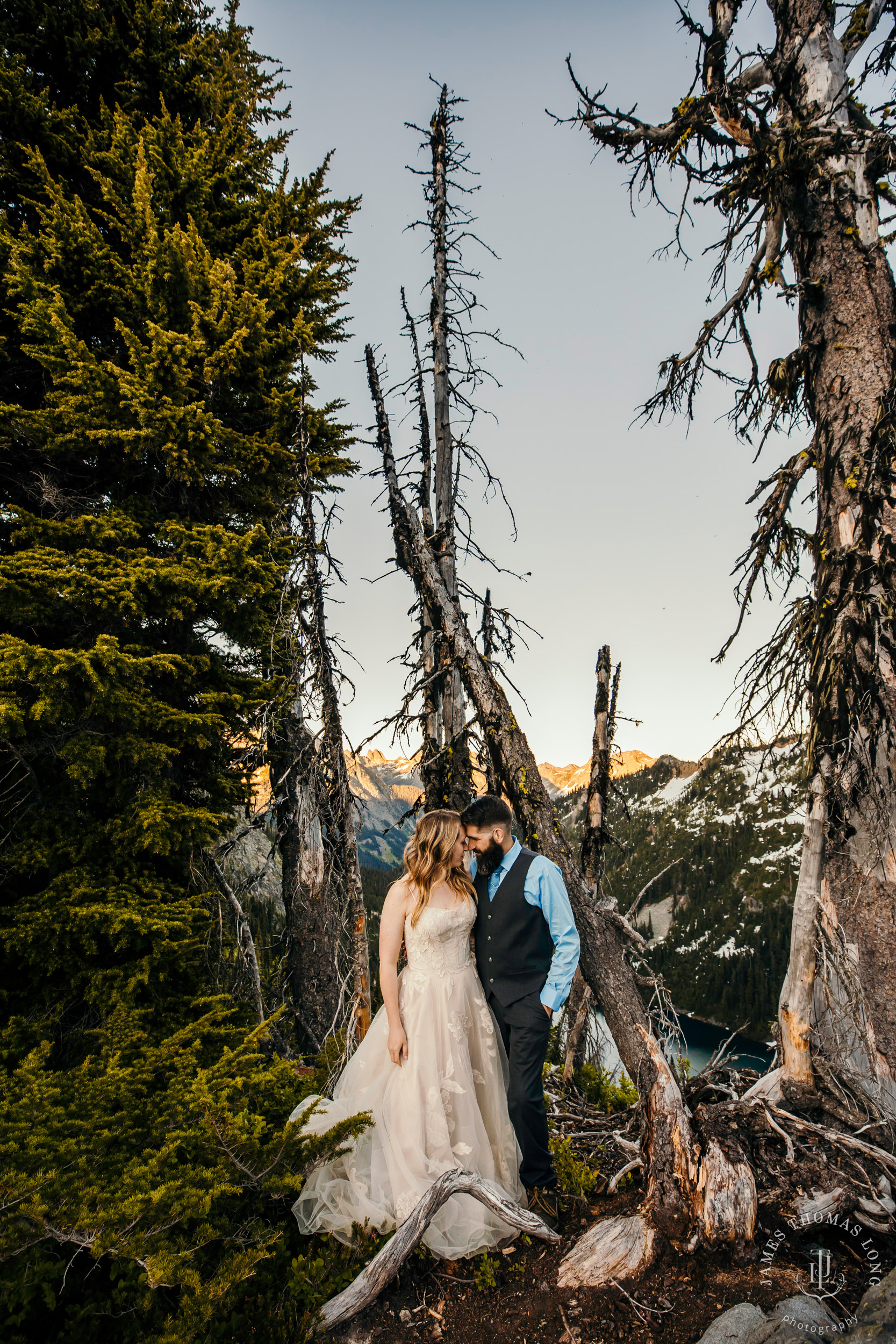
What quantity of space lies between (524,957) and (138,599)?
471 cm

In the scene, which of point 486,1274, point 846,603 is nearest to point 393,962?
point 486,1274

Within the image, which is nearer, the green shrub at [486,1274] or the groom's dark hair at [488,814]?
the green shrub at [486,1274]

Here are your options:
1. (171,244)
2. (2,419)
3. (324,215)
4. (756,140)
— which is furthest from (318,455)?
(756,140)

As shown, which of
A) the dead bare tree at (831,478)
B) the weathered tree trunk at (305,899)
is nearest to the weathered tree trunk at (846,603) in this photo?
the dead bare tree at (831,478)

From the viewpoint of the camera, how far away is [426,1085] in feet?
12.5

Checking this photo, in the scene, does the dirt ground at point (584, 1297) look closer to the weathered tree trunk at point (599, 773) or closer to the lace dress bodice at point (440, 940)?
the lace dress bodice at point (440, 940)

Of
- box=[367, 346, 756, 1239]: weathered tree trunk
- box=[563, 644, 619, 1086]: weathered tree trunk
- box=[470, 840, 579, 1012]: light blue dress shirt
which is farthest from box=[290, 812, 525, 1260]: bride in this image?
box=[563, 644, 619, 1086]: weathered tree trunk

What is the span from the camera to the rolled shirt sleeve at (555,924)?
3.75 m

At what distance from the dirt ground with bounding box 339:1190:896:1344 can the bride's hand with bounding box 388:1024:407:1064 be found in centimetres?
103

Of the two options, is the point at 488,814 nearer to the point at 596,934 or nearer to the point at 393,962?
the point at 393,962

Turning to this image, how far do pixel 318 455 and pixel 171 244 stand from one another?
2507mm

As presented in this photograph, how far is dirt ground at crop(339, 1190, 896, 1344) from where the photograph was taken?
10.0ft

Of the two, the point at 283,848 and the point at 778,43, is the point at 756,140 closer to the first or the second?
the point at 778,43

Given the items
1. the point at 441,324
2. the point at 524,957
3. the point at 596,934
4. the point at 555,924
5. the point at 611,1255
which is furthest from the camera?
the point at 441,324
